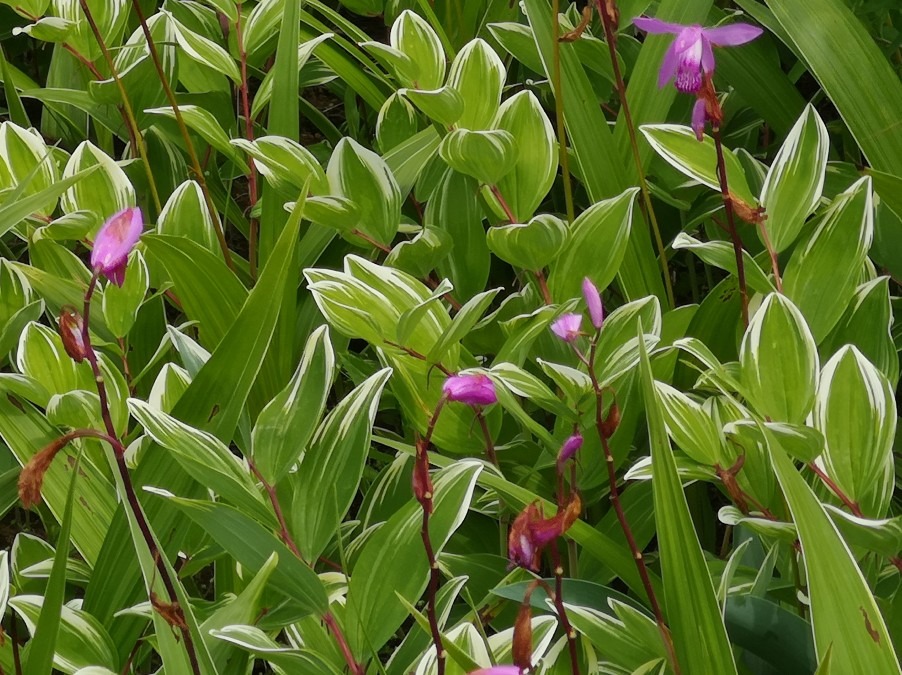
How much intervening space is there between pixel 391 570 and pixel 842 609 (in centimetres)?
21

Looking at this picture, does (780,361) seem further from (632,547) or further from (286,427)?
(286,427)

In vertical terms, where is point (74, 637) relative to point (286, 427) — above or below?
below

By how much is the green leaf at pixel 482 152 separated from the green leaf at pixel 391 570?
0.63 feet

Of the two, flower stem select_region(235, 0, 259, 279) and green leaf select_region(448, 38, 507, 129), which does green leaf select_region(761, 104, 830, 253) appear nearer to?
green leaf select_region(448, 38, 507, 129)

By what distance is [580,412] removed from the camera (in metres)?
0.54

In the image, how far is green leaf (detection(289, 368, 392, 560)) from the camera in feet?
1.69

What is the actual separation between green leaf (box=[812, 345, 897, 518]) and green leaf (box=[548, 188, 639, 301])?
0.15 m

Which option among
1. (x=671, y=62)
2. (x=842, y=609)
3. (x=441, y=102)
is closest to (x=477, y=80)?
(x=441, y=102)

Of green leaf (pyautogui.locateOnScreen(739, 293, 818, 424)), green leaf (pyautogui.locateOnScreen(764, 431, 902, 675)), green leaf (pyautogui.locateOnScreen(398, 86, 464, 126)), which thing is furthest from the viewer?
green leaf (pyautogui.locateOnScreen(398, 86, 464, 126))

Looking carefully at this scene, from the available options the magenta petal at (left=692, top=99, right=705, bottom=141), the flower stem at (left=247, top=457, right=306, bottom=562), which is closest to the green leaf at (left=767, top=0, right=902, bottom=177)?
the magenta petal at (left=692, top=99, right=705, bottom=141)

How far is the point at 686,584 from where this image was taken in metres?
0.42

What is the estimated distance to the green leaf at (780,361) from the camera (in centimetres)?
50

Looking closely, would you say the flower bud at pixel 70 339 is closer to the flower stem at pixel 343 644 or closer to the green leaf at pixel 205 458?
the green leaf at pixel 205 458

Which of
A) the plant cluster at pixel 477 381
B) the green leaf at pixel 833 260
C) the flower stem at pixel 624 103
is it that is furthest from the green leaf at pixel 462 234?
the green leaf at pixel 833 260
